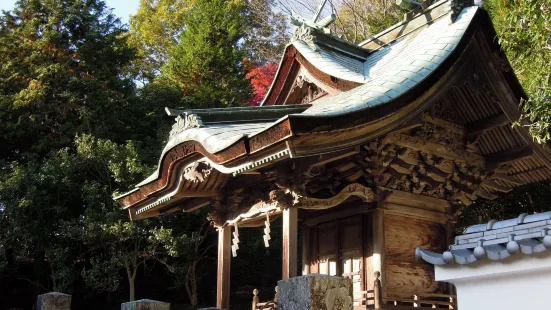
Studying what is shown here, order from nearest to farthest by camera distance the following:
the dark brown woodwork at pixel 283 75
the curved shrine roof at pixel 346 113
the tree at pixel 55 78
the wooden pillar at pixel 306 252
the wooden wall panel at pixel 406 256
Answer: the curved shrine roof at pixel 346 113 → the wooden wall panel at pixel 406 256 → the wooden pillar at pixel 306 252 → the dark brown woodwork at pixel 283 75 → the tree at pixel 55 78

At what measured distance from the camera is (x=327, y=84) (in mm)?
8812

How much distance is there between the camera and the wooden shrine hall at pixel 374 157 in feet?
22.8

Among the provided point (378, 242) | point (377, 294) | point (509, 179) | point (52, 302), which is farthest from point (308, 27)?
point (52, 302)

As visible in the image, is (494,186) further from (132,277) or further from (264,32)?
(264,32)

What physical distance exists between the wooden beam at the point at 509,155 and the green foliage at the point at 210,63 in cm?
1441

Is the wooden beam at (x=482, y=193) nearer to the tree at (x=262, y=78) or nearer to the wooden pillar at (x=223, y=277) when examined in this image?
the wooden pillar at (x=223, y=277)

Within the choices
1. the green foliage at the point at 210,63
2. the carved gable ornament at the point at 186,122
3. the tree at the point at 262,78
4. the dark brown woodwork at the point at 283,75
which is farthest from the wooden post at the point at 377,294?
the tree at the point at 262,78

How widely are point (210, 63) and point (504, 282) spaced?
19921 millimetres

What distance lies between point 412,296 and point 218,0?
19.8 m

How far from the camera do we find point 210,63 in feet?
76.0

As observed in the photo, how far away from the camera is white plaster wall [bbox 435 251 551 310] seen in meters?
4.02

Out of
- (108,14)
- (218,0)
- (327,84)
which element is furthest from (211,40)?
(327,84)

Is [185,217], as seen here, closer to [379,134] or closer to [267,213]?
[267,213]

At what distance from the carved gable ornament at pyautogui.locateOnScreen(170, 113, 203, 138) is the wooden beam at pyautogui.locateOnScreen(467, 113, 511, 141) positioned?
4007 millimetres
